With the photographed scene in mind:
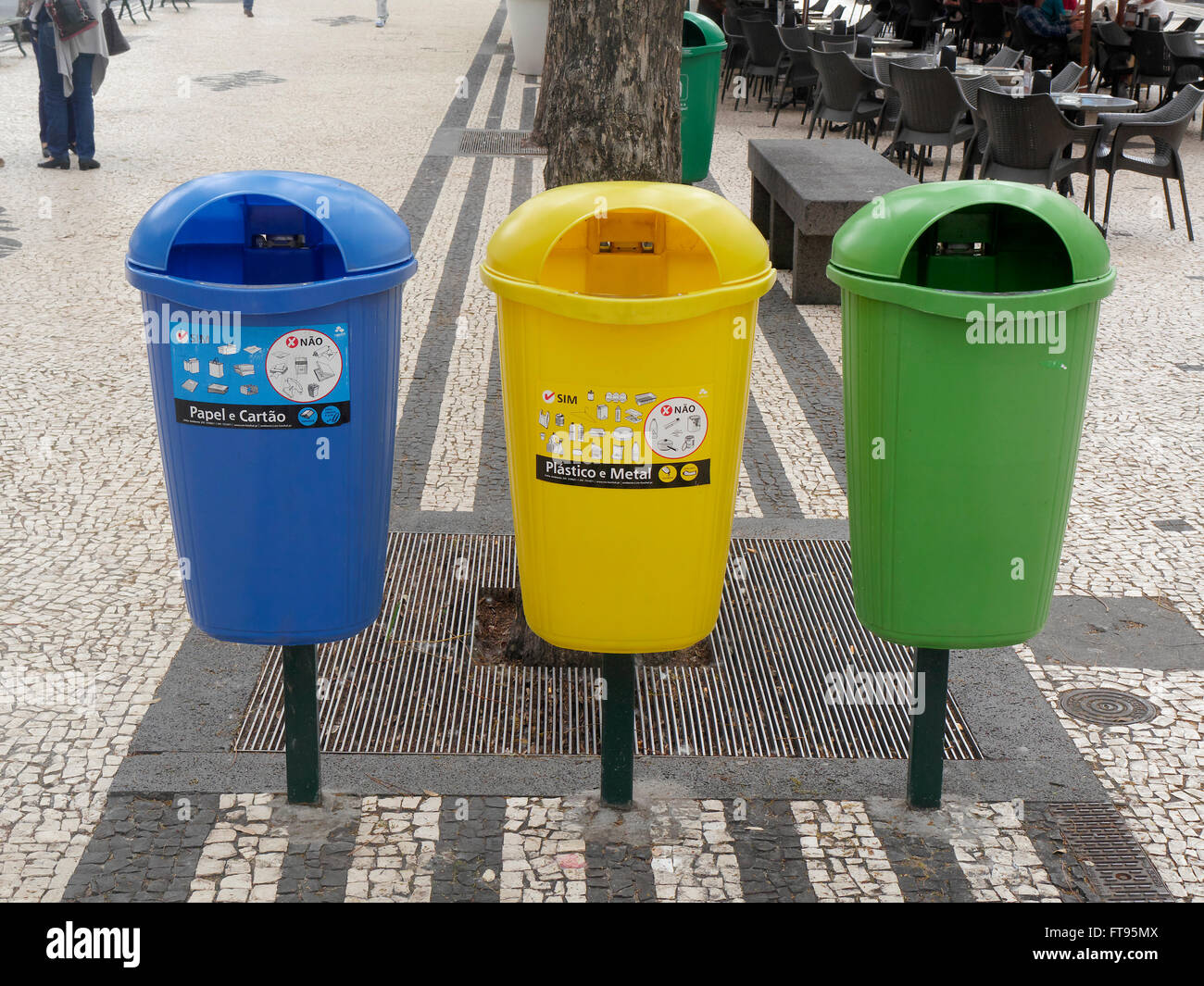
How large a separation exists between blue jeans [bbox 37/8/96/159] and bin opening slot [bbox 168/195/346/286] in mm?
8093

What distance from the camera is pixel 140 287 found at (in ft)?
8.63

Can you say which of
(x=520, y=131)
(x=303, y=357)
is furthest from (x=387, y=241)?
(x=520, y=131)

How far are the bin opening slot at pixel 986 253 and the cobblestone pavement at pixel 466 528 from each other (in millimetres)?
1260

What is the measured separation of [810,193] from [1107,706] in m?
4.20

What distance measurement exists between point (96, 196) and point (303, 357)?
783 cm

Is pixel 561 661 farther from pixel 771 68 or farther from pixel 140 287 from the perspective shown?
pixel 771 68

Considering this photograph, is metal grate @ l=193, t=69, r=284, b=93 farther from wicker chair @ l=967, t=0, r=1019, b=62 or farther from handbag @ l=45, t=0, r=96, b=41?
wicker chair @ l=967, t=0, r=1019, b=62

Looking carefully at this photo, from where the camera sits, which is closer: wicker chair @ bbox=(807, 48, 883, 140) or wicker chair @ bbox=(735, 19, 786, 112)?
wicker chair @ bbox=(807, 48, 883, 140)

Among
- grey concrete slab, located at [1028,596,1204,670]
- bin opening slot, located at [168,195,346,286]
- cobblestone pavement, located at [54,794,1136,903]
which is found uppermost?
bin opening slot, located at [168,195,346,286]

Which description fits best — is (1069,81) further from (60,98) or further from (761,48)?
(60,98)

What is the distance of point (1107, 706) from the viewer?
3619 mm

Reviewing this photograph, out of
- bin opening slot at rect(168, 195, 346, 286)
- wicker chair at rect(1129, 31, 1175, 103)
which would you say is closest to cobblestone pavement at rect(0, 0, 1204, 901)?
bin opening slot at rect(168, 195, 346, 286)

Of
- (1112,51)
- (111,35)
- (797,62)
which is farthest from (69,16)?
(1112,51)

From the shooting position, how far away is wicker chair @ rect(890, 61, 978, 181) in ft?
33.0
